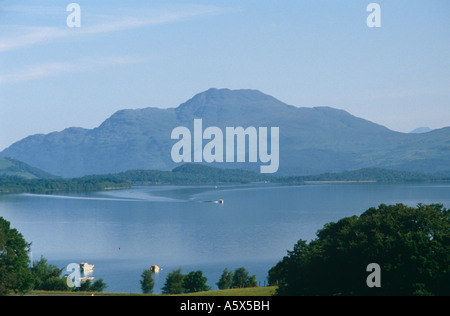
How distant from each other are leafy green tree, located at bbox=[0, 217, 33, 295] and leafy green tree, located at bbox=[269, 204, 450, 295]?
14.1 meters

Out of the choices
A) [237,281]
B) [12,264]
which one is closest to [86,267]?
[237,281]

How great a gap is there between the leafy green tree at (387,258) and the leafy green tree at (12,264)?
557 inches

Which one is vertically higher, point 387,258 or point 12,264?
point 387,258

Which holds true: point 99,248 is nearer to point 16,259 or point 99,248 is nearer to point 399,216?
point 16,259

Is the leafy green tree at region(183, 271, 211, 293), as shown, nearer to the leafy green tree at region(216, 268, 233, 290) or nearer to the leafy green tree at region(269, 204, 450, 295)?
the leafy green tree at region(216, 268, 233, 290)

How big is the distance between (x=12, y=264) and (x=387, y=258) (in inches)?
836

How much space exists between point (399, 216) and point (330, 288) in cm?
438

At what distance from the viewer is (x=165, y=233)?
3258 inches

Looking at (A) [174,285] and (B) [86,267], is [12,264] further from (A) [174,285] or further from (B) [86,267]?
(B) [86,267]

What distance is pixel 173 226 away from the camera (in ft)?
295

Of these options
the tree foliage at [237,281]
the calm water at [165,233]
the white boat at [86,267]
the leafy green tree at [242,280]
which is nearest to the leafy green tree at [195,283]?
the tree foliage at [237,281]

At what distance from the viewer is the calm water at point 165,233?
189 feet
